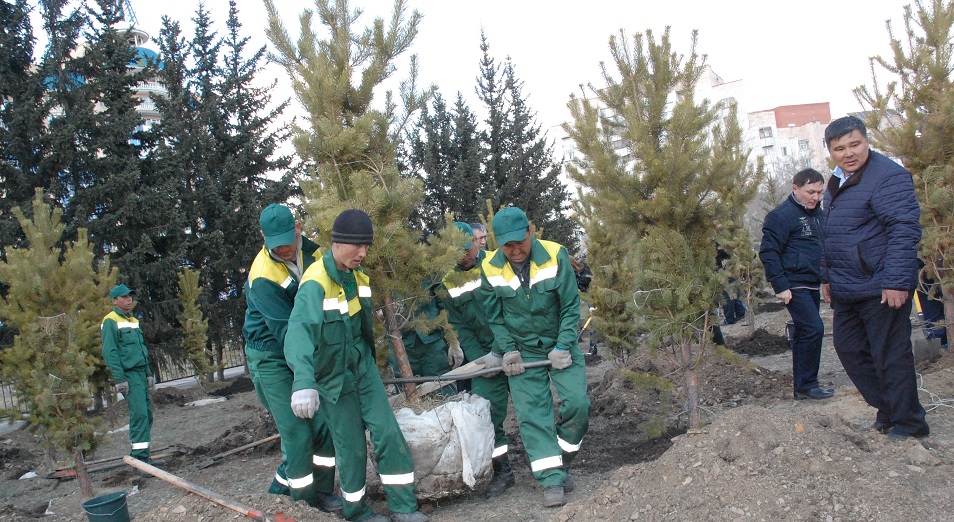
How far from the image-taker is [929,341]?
6492mm

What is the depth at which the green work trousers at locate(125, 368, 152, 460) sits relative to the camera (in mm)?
7184

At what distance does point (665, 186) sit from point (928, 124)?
2748 mm

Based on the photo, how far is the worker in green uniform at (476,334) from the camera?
15.5 feet

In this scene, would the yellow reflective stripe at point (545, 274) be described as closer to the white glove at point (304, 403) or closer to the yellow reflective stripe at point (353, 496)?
the white glove at point (304, 403)

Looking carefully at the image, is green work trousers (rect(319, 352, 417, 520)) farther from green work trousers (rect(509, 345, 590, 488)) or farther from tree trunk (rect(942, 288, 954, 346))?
tree trunk (rect(942, 288, 954, 346))

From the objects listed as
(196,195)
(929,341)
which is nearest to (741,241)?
(929,341)

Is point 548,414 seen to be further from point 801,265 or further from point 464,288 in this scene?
point 801,265

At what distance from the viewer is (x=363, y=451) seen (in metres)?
4.11

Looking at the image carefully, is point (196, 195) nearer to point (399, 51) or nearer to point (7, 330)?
point (7, 330)

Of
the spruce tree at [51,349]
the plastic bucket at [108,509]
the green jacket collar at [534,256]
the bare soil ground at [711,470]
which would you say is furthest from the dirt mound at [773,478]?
the spruce tree at [51,349]

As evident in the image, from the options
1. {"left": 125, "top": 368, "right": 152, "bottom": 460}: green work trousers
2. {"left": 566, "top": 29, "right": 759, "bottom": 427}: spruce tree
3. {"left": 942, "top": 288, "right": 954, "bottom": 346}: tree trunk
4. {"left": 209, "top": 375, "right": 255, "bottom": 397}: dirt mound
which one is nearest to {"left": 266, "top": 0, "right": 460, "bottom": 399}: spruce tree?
{"left": 566, "top": 29, "right": 759, "bottom": 427}: spruce tree

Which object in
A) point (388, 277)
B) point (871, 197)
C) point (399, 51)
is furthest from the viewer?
point (399, 51)

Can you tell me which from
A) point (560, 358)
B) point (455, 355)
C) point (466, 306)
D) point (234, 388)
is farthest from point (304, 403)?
point (234, 388)

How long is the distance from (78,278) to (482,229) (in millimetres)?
4283
